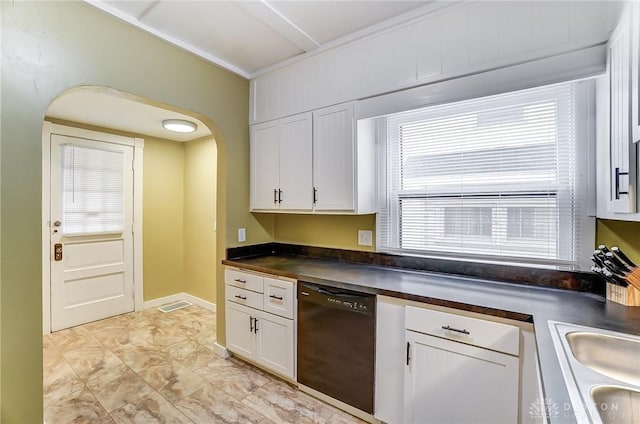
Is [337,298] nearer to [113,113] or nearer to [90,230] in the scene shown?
[113,113]

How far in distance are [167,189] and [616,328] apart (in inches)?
176

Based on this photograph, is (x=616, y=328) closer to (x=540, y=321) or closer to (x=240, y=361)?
(x=540, y=321)

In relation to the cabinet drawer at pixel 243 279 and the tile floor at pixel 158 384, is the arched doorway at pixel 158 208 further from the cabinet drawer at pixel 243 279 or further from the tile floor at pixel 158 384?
the cabinet drawer at pixel 243 279

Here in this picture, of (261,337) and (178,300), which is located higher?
(261,337)

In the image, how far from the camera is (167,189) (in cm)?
408

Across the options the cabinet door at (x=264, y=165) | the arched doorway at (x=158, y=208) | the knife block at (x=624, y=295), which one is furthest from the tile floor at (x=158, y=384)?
the knife block at (x=624, y=295)

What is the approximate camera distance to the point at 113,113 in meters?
3.03

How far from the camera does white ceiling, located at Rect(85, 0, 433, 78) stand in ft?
5.90

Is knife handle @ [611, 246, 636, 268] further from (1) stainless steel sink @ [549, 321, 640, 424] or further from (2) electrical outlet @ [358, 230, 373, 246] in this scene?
(2) electrical outlet @ [358, 230, 373, 246]

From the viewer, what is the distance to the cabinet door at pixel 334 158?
2.17m

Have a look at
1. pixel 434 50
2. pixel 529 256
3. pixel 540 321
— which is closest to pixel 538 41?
pixel 434 50

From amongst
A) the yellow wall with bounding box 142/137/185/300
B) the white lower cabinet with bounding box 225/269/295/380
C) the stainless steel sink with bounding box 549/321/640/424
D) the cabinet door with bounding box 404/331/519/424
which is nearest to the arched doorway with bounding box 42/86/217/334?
the yellow wall with bounding box 142/137/185/300

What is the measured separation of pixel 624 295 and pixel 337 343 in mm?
1501

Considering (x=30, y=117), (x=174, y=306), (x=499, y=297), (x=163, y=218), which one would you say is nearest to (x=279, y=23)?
(x=30, y=117)
